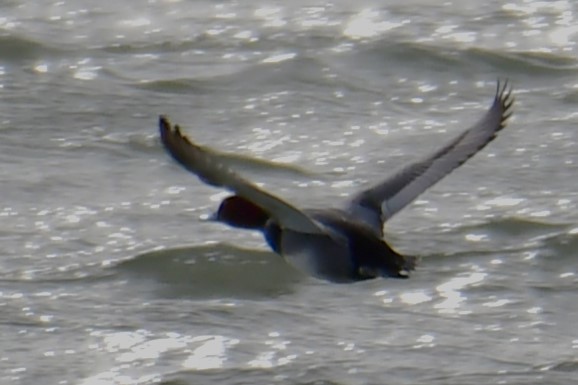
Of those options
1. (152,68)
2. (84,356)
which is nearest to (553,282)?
(84,356)

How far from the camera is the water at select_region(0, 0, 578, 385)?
6.25 metres

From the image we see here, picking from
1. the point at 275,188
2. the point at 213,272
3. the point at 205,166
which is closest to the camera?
the point at 205,166

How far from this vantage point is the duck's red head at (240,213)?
546cm

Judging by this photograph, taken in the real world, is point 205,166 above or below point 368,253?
above

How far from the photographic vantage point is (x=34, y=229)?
23.3ft

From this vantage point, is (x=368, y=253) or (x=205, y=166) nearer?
(x=205, y=166)

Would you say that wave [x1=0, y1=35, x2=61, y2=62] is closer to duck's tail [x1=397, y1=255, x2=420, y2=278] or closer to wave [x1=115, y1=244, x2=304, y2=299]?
wave [x1=115, y1=244, x2=304, y2=299]

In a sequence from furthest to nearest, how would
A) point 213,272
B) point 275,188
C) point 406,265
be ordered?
point 275,188 → point 213,272 → point 406,265

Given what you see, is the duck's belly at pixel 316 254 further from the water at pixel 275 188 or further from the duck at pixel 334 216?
the water at pixel 275 188

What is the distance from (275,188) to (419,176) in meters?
1.81

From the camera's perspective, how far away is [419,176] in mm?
5809

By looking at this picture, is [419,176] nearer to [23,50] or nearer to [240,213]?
[240,213]

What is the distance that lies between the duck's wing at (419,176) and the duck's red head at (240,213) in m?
0.31

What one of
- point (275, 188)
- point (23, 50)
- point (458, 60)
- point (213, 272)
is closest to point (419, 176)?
point (213, 272)
